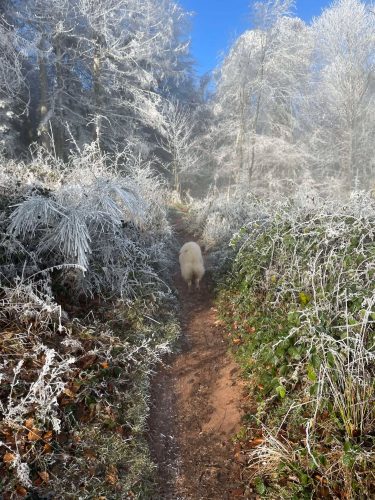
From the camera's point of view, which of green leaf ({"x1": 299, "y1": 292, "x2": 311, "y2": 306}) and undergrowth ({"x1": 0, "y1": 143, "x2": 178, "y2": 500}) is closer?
undergrowth ({"x1": 0, "y1": 143, "x2": 178, "y2": 500})

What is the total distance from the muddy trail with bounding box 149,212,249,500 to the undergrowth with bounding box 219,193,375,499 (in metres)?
0.18

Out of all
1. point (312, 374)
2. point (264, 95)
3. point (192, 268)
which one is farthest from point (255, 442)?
point (264, 95)

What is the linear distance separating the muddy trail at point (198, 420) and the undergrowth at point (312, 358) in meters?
0.18

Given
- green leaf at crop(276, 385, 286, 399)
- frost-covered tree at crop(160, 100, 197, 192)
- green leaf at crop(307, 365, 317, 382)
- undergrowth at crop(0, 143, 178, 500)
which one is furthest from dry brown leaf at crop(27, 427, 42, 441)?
frost-covered tree at crop(160, 100, 197, 192)

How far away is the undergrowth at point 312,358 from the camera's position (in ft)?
7.39

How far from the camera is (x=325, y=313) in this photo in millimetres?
2930

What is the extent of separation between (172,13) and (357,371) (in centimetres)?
2220

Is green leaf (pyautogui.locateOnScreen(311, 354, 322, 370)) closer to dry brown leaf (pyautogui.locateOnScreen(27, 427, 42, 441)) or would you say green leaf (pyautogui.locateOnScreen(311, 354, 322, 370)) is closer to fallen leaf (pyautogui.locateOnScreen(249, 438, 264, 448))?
fallen leaf (pyautogui.locateOnScreen(249, 438, 264, 448))

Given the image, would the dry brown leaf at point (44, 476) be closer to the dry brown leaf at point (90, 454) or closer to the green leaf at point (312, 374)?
the dry brown leaf at point (90, 454)

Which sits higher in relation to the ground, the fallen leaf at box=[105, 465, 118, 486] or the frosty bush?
the frosty bush

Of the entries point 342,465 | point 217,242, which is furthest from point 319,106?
point 342,465

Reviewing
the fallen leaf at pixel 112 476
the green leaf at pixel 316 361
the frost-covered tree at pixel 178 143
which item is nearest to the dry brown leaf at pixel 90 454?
the fallen leaf at pixel 112 476

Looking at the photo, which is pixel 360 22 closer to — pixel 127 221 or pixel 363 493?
pixel 127 221

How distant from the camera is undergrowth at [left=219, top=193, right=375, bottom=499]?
7.39ft
